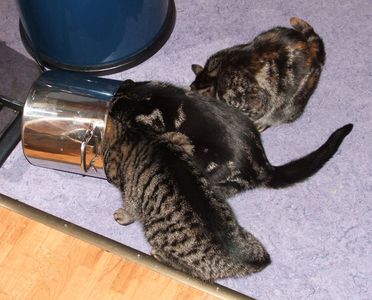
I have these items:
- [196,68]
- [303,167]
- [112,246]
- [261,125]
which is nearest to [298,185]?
[303,167]

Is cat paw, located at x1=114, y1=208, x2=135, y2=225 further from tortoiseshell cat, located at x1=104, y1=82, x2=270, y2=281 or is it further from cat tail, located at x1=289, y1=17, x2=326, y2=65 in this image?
cat tail, located at x1=289, y1=17, x2=326, y2=65

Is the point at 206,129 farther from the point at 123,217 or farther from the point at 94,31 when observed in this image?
the point at 94,31

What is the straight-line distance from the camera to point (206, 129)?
155 cm

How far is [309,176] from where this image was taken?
176 cm

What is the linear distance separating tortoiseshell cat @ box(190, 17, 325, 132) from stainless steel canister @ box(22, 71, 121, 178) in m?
0.36

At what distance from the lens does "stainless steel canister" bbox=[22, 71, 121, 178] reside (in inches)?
67.6

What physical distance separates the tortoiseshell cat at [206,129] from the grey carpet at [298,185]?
261mm

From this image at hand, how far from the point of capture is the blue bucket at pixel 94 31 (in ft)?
5.99

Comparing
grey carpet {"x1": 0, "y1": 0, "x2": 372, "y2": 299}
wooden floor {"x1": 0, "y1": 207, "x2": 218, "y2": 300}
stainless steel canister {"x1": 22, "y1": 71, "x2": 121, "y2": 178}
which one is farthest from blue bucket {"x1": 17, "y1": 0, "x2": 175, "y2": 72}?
wooden floor {"x1": 0, "y1": 207, "x2": 218, "y2": 300}

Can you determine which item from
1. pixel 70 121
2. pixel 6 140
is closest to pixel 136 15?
pixel 70 121

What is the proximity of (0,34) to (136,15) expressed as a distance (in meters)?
0.68

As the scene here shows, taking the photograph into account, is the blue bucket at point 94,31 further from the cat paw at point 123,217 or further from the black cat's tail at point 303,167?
the black cat's tail at point 303,167

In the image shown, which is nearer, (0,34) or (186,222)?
(186,222)

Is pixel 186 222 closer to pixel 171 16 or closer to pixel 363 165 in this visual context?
pixel 363 165
